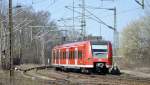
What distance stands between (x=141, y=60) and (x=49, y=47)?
50.3 meters

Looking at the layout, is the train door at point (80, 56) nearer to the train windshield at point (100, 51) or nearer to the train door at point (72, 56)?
the train windshield at point (100, 51)

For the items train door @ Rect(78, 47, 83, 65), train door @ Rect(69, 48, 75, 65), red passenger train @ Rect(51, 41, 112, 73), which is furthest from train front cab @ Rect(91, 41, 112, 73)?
train door @ Rect(69, 48, 75, 65)

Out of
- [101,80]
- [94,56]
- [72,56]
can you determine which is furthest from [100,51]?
[101,80]

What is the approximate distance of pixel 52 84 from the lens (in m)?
26.0

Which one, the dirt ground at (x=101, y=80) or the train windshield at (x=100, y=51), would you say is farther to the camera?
the train windshield at (x=100, y=51)

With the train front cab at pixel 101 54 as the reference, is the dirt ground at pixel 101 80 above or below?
below

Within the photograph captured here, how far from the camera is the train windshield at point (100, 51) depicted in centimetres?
3991

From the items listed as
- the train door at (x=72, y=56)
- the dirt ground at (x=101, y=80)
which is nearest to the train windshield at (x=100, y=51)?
the dirt ground at (x=101, y=80)

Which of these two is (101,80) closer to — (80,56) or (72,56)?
(80,56)

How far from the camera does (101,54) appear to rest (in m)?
40.0

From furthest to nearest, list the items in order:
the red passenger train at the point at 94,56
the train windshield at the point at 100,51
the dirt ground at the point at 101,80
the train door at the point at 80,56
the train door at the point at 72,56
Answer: the train door at the point at 72,56, the train door at the point at 80,56, the train windshield at the point at 100,51, the red passenger train at the point at 94,56, the dirt ground at the point at 101,80

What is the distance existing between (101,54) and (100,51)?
255 mm

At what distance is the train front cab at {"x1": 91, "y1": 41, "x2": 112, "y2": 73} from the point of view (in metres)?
39.8

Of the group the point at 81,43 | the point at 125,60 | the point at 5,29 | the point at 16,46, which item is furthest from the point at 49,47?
the point at 81,43
